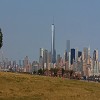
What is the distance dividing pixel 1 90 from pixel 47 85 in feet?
31.6

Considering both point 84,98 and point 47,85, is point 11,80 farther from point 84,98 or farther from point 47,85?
point 84,98

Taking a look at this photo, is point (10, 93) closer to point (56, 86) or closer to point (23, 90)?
point (23, 90)

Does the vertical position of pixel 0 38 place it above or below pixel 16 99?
above

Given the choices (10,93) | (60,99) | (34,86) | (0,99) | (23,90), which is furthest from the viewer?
(34,86)

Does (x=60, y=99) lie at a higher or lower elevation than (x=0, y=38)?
lower

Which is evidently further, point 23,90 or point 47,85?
point 47,85

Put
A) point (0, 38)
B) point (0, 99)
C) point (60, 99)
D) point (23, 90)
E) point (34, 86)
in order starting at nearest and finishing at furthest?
point (0, 99) → point (60, 99) → point (23, 90) → point (34, 86) → point (0, 38)

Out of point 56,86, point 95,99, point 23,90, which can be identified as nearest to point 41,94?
point 23,90

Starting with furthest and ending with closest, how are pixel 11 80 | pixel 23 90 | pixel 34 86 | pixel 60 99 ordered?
pixel 11 80 → pixel 34 86 → pixel 23 90 → pixel 60 99

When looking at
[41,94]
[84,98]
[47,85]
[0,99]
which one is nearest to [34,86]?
[47,85]

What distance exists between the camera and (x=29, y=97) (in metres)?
37.2

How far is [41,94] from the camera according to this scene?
133 feet

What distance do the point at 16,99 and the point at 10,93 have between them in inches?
182

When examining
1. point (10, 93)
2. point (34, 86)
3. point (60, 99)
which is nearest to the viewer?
point (60, 99)
